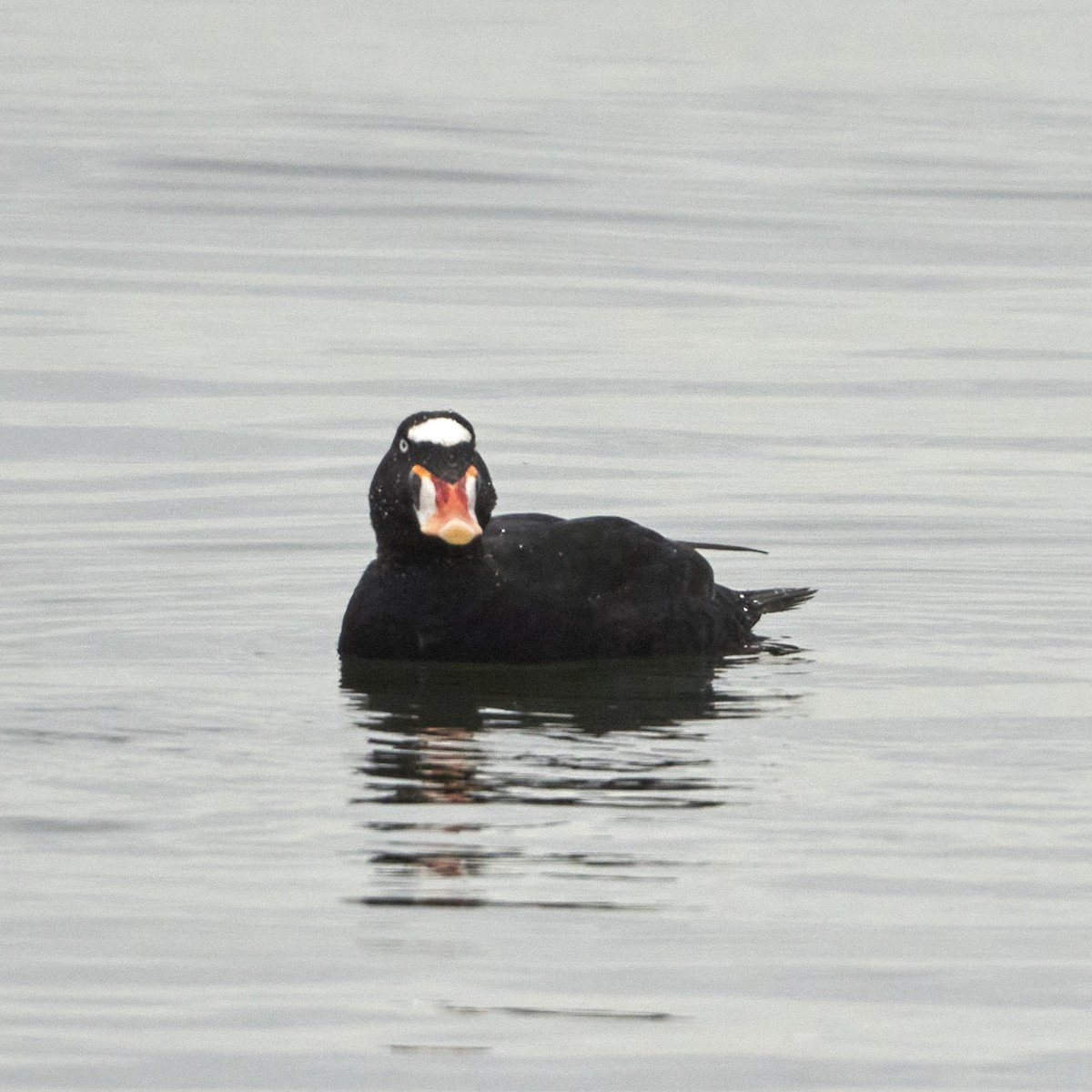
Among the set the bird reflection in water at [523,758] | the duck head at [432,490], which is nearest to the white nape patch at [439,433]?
the duck head at [432,490]

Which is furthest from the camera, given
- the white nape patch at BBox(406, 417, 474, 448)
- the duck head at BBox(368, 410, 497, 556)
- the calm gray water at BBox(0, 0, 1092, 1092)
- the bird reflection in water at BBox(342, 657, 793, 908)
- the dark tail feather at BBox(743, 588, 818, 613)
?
the dark tail feather at BBox(743, 588, 818, 613)

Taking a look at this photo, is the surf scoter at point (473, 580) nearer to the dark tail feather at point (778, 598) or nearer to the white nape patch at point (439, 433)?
the white nape patch at point (439, 433)

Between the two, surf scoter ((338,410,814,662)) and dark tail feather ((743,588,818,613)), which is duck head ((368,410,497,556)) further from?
dark tail feather ((743,588,818,613))

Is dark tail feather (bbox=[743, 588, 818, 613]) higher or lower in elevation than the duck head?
lower

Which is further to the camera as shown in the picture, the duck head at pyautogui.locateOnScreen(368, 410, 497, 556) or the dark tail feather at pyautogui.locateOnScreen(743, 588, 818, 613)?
the dark tail feather at pyautogui.locateOnScreen(743, 588, 818, 613)

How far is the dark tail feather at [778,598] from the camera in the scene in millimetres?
11188

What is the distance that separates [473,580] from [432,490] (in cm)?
36

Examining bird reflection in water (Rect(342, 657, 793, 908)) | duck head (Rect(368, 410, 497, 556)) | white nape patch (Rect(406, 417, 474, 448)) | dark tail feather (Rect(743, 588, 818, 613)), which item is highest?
white nape patch (Rect(406, 417, 474, 448))

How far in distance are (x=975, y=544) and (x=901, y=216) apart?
1095 centimetres

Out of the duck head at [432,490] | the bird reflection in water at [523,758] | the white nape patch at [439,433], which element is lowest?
the bird reflection in water at [523,758]

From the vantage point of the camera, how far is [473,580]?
1026cm

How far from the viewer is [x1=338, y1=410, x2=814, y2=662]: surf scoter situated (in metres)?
10.2

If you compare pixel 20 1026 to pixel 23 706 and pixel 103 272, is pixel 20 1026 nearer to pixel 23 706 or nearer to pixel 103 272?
pixel 23 706

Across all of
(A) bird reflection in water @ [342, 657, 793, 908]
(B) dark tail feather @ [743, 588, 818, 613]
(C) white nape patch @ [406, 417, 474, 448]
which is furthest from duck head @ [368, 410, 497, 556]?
(B) dark tail feather @ [743, 588, 818, 613]
